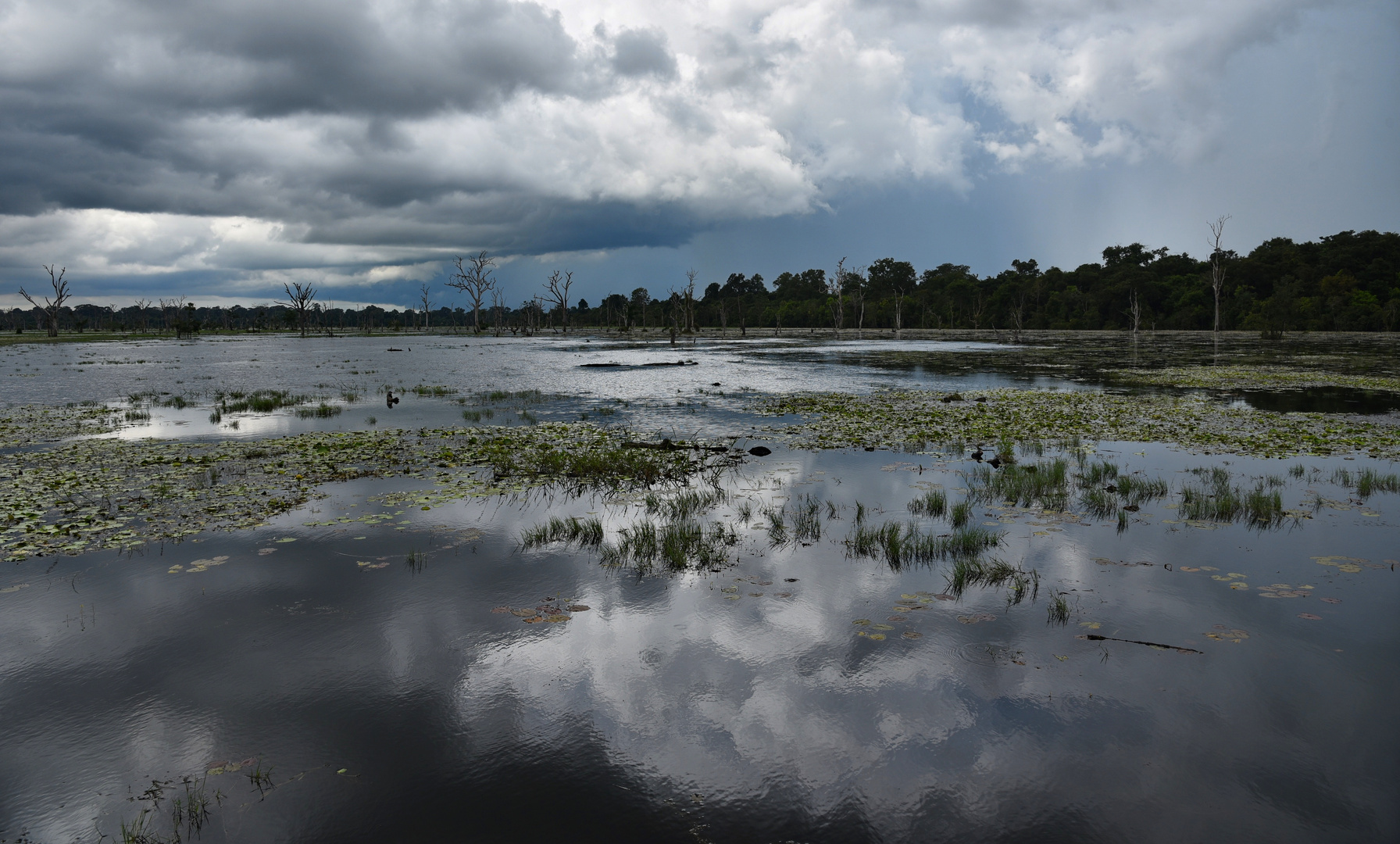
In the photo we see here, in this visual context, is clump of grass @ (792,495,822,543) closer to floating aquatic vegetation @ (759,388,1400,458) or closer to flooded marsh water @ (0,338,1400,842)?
flooded marsh water @ (0,338,1400,842)

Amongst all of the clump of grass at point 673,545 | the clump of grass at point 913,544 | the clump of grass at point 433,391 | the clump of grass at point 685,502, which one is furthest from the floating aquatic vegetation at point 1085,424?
the clump of grass at point 433,391

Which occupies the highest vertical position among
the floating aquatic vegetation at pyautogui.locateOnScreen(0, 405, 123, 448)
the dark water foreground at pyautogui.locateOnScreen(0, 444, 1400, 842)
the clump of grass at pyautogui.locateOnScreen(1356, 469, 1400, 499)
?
the floating aquatic vegetation at pyautogui.locateOnScreen(0, 405, 123, 448)

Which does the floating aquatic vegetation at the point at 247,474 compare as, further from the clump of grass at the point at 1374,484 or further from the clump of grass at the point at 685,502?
the clump of grass at the point at 1374,484

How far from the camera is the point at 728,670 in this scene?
591 cm

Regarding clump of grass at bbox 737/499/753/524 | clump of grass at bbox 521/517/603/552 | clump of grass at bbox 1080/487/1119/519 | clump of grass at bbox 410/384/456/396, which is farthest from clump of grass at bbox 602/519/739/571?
clump of grass at bbox 410/384/456/396

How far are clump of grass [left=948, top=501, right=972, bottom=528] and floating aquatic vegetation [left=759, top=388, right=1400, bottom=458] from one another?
5.54 m

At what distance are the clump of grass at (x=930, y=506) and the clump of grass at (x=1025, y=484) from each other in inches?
29.6

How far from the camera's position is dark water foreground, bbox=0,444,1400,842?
430 cm

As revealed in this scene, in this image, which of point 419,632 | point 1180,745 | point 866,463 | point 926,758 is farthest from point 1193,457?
point 419,632

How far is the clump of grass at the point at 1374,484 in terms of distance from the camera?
1099 cm

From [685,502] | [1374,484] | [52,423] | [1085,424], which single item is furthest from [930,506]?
[52,423]

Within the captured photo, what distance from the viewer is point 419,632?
21.7 feet

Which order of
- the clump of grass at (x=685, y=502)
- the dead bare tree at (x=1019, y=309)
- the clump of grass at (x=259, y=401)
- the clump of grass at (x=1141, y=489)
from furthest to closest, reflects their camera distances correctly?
1. the dead bare tree at (x=1019, y=309)
2. the clump of grass at (x=259, y=401)
3. the clump of grass at (x=1141, y=489)
4. the clump of grass at (x=685, y=502)

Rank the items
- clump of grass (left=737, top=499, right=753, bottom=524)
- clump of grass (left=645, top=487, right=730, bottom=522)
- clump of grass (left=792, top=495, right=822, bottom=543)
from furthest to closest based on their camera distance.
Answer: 1. clump of grass (left=645, top=487, right=730, bottom=522)
2. clump of grass (left=737, top=499, right=753, bottom=524)
3. clump of grass (left=792, top=495, right=822, bottom=543)
